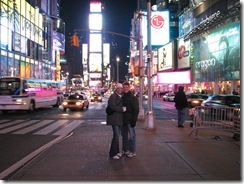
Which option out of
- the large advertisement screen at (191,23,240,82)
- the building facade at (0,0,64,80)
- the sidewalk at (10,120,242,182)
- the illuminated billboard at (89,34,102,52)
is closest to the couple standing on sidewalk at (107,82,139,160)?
the sidewalk at (10,120,242,182)

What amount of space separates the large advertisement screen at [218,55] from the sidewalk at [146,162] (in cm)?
2938

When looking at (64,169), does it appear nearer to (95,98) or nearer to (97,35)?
(95,98)

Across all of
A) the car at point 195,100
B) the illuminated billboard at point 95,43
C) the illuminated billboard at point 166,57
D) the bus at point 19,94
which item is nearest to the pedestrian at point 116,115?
the bus at point 19,94

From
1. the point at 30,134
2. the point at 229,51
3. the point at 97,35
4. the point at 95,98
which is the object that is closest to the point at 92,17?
the point at 97,35

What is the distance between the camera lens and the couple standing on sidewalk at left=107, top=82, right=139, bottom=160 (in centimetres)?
812

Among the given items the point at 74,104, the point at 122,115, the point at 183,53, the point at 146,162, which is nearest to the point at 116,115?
the point at 122,115

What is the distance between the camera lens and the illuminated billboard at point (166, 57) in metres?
68.1

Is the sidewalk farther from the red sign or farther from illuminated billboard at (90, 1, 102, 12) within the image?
illuminated billboard at (90, 1, 102, 12)

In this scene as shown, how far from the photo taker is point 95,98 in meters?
48.3

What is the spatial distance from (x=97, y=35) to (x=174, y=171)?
15203 centimetres

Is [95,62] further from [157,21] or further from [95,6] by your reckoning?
[157,21]

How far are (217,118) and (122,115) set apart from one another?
186 inches

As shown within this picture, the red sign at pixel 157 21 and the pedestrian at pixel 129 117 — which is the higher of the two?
the red sign at pixel 157 21

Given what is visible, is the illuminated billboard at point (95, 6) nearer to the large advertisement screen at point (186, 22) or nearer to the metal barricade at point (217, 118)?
the large advertisement screen at point (186, 22)
